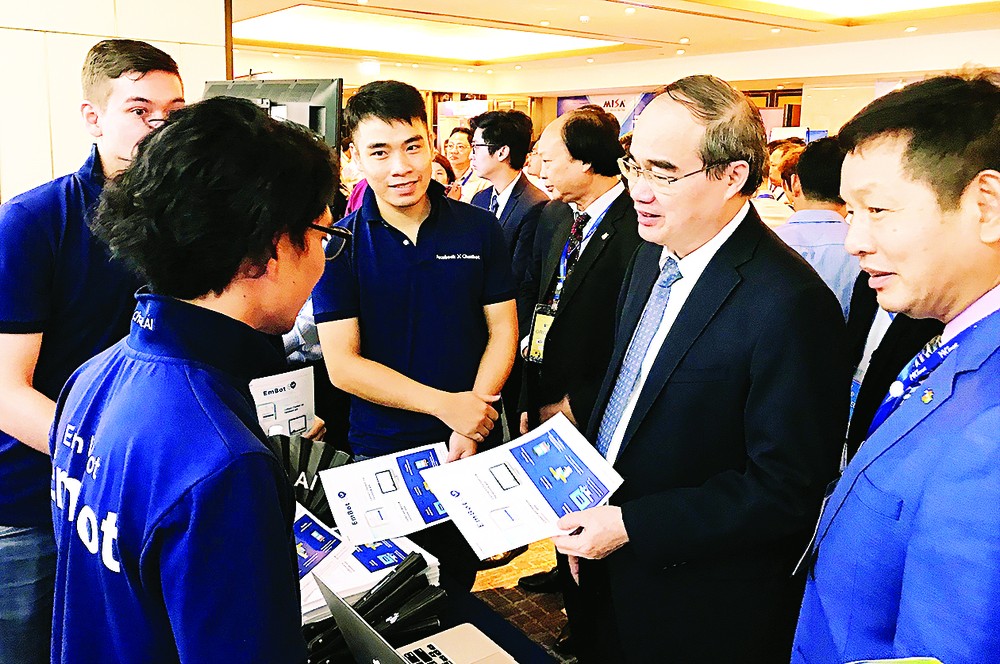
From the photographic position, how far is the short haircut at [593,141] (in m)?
3.18

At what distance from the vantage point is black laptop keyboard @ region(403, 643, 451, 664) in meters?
1.29

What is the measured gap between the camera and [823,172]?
3094 millimetres

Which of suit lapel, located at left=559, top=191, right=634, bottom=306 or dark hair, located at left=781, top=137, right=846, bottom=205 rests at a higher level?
dark hair, located at left=781, top=137, right=846, bottom=205

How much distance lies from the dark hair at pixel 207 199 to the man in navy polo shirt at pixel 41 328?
0.74m

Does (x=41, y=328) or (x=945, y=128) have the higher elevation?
(x=945, y=128)

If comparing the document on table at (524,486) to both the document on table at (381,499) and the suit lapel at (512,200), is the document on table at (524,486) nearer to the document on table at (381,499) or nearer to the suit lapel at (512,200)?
the document on table at (381,499)

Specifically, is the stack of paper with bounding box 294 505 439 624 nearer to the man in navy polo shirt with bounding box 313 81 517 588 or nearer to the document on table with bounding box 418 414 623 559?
the document on table with bounding box 418 414 623 559

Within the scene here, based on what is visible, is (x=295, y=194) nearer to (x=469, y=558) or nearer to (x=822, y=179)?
(x=469, y=558)

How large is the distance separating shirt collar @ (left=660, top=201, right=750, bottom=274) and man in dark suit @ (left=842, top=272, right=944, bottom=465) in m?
0.53

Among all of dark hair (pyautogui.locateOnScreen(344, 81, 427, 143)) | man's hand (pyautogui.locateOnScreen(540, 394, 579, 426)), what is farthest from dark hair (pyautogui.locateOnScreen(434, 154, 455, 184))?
dark hair (pyautogui.locateOnScreen(344, 81, 427, 143))

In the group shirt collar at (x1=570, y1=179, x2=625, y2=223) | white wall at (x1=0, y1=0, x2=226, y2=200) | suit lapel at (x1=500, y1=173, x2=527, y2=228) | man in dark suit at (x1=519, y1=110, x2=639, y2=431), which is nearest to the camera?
man in dark suit at (x1=519, y1=110, x2=639, y2=431)

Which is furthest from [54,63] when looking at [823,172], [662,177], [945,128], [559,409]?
[945,128]

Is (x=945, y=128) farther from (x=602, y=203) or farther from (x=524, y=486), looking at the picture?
(x=602, y=203)

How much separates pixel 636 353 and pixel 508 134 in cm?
310
